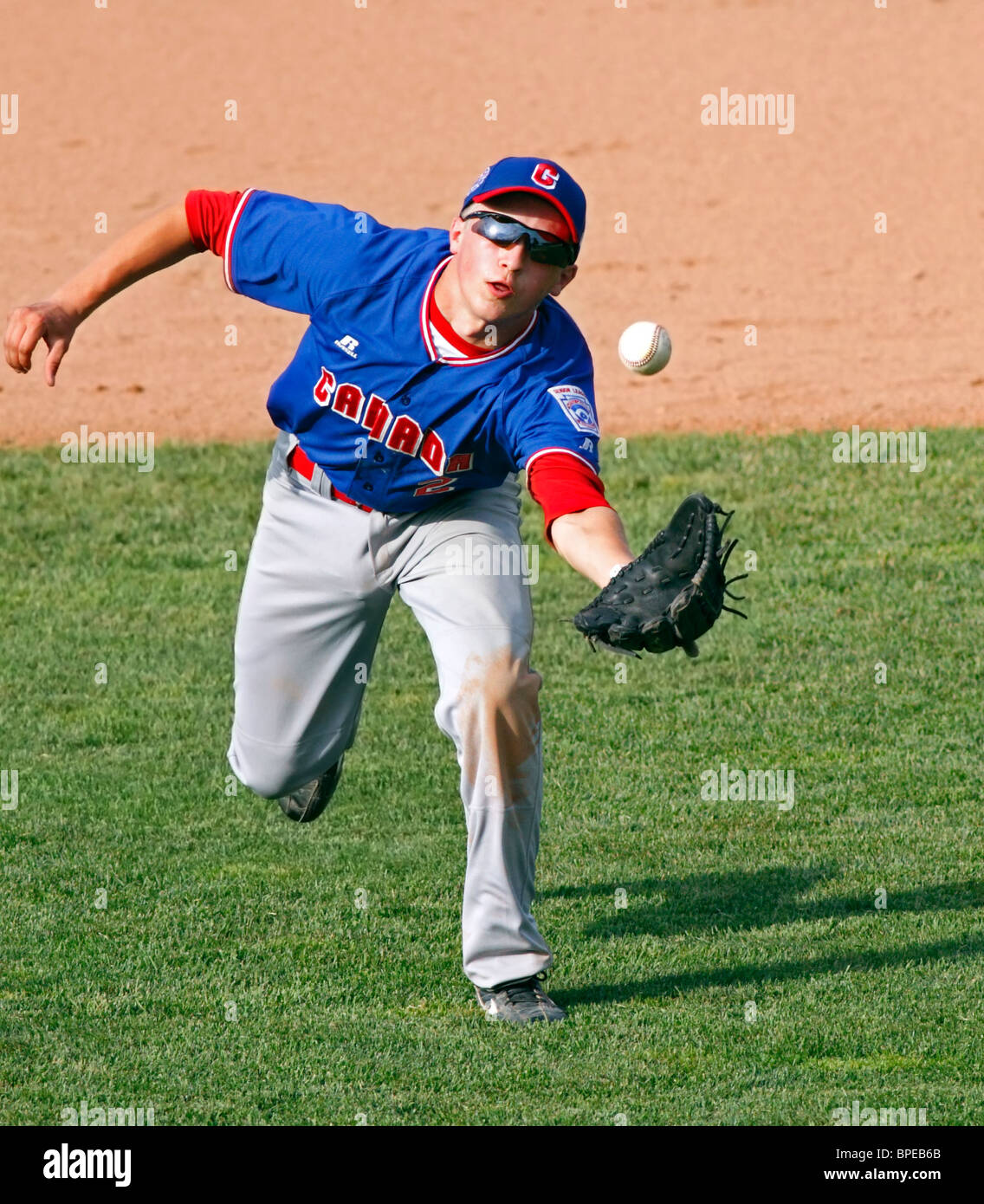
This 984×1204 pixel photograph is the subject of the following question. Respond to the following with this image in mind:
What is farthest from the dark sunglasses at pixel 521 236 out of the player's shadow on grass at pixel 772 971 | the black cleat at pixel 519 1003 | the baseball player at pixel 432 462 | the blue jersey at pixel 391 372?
the player's shadow on grass at pixel 772 971

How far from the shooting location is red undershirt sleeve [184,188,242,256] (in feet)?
17.4

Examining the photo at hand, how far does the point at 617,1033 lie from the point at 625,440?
23.9 feet

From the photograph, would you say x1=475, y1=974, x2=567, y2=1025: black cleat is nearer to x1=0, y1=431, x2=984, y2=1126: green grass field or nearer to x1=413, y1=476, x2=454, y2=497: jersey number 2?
x1=0, y1=431, x2=984, y2=1126: green grass field

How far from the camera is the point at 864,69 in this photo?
1880 cm

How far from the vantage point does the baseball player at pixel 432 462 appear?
479 cm

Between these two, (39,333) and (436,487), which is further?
(436,487)

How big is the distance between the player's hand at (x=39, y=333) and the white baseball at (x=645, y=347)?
105 inches

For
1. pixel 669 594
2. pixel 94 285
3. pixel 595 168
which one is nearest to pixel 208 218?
pixel 94 285

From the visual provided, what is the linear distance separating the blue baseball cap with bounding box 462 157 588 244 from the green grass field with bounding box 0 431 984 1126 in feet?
7.04

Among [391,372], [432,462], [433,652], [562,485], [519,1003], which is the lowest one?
[519,1003]

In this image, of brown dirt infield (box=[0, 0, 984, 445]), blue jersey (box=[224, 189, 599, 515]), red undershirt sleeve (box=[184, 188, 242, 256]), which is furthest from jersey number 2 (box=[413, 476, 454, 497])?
brown dirt infield (box=[0, 0, 984, 445])

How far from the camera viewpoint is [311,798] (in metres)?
6.10

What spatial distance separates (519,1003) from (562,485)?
145 cm

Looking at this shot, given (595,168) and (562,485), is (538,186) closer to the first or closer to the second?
(562,485)
